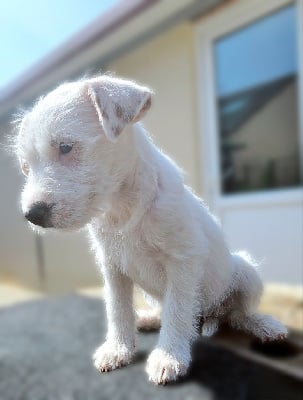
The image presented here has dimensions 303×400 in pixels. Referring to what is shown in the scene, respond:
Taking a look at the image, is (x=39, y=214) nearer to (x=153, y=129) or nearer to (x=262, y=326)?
(x=262, y=326)

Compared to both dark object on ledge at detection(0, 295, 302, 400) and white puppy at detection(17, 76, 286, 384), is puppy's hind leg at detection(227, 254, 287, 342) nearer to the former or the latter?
white puppy at detection(17, 76, 286, 384)

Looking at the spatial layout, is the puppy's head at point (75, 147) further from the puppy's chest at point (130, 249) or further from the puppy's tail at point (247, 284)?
the puppy's tail at point (247, 284)

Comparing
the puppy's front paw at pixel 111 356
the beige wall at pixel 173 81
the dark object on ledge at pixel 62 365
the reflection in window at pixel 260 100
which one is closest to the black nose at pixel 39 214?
the puppy's front paw at pixel 111 356

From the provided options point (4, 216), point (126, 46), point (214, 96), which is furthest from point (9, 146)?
point (214, 96)

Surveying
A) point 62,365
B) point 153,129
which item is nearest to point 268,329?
point 153,129

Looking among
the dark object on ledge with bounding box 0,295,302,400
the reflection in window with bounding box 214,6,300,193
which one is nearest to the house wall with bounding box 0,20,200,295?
the reflection in window with bounding box 214,6,300,193
